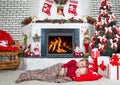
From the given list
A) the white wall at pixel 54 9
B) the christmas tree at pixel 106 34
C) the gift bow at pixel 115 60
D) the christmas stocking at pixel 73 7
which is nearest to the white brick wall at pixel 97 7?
the white wall at pixel 54 9

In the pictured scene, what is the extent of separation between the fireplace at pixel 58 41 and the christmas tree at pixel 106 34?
2.51 feet

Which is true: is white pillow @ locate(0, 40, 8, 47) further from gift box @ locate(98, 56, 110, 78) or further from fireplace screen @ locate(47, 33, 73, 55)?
gift box @ locate(98, 56, 110, 78)

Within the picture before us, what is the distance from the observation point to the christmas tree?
446cm

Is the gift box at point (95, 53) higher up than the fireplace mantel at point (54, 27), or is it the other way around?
the fireplace mantel at point (54, 27)

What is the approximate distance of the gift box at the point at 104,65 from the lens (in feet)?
13.3

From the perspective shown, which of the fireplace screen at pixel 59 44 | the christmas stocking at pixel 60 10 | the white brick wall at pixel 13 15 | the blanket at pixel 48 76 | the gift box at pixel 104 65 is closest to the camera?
the blanket at pixel 48 76

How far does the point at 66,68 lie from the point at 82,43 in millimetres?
1635

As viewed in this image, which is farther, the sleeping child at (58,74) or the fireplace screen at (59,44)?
the fireplace screen at (59,44)

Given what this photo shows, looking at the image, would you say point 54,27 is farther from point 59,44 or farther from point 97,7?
point 97,7

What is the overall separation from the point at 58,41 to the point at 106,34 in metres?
1.25

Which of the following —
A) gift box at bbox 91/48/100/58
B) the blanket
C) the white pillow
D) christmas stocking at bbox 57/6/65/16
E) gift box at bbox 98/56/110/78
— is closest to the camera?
the blanket

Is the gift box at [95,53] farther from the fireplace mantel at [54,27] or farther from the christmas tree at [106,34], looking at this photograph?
the fireplace mantel at [54,27]

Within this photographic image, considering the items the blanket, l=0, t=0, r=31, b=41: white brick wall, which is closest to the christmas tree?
the blanket

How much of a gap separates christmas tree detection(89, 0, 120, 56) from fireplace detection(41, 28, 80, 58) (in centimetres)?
77
